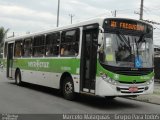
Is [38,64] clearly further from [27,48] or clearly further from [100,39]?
[100,39]

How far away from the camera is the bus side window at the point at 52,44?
17.4 meters

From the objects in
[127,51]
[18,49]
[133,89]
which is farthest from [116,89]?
[18,49]

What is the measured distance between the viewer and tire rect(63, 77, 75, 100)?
15.6 metres

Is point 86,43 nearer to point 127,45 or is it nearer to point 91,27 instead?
point 91,27

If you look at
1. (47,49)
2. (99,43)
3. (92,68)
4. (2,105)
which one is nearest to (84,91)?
(92,68)

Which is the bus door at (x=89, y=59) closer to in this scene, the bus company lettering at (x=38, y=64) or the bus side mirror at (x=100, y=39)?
the bus side mirror at (x=100, y=39)

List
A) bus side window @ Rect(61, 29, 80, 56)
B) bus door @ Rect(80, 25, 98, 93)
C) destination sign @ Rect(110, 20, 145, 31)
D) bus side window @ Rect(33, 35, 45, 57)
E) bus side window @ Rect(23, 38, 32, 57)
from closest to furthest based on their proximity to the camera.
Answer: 1. destination sign @ Rect(110, 20, 145, 31)
2. bus door @ Rect(80, 25, 98, 93)
3. bus side window @ Rect(61, 29, 80, 56)
4. bus side window @ Rect(33, 35, 45, 57)
5. bus side window @ Rect(23, 38, 32, 57)

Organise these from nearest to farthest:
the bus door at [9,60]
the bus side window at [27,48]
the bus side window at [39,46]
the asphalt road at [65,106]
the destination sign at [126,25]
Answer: the asphalt road at [65,106]
the destination sign at [126,25]
the bus side window at [39,46]
the bus side window at [27,48]
the bus door at [9,60]

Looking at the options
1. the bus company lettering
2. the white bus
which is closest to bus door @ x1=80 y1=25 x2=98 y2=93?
the white bus

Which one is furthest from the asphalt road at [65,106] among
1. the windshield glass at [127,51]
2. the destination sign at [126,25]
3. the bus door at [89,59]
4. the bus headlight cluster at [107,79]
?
the destination sign at [126,25]

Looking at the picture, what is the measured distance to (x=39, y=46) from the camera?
64.3 ft

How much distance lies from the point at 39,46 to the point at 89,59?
559cm

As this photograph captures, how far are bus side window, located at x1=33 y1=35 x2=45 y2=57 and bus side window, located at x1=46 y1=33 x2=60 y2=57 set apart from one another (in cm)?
64

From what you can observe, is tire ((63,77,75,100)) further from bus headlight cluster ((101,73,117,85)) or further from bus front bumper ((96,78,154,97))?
bus headlight cluster ((101,73,117,85))
